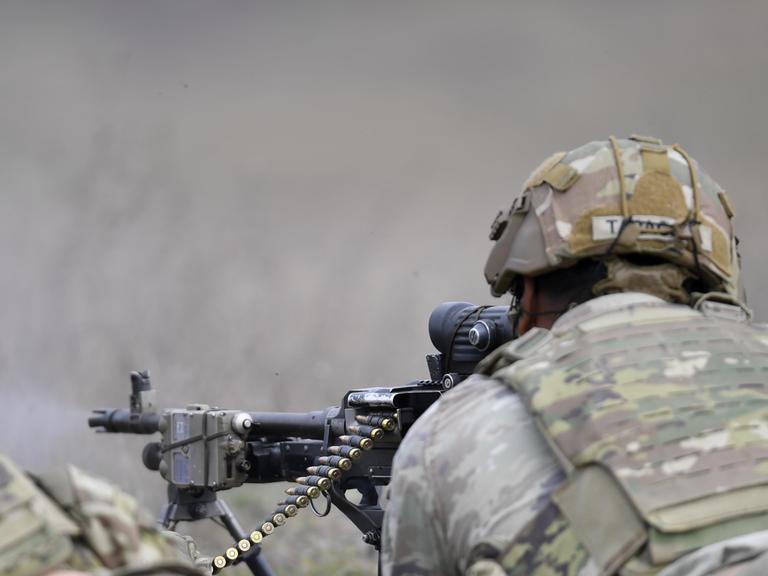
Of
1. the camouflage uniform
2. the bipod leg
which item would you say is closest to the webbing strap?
the camouflage uniform

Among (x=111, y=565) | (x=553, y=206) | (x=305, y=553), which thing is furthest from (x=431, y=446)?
(x=305, y=553)

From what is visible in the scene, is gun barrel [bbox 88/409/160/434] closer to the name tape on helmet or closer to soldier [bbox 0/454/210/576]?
the name tape on helmet

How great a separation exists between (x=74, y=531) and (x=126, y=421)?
5459mm

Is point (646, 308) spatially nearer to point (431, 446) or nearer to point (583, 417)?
point (583, 417)

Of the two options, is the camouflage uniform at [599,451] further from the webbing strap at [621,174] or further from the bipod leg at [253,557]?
the bipod leg at [253,557]

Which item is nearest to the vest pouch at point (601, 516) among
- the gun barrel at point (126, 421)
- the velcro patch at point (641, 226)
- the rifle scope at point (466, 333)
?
the velcro patch at point (641, 226)

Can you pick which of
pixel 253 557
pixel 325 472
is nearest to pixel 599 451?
pixel 325 472

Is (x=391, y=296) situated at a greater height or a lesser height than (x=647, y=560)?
lesser

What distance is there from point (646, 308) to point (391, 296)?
22.2ft

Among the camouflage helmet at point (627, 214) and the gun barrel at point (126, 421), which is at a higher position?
the camouflage helmet at point (627, 214)

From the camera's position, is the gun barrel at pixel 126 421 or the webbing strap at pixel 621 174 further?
the gun barrel at pixel 126 421

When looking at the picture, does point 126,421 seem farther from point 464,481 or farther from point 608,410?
point 608,410

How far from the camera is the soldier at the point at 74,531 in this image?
151cm

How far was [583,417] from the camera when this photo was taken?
2.19 metres
